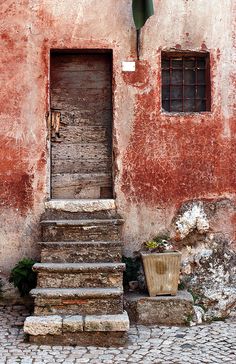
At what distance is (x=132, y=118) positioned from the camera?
6582mm

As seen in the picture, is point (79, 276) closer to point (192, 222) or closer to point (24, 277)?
point (24, 277)

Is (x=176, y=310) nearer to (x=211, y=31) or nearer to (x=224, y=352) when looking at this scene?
(x=224, y=352)

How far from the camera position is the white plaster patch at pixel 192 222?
6465mm

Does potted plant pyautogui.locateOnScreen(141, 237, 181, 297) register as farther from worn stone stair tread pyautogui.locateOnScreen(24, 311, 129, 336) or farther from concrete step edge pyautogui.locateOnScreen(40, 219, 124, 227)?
worn stone stair tread pyautogui.locateOnScreen(24, 311, 129, 336)

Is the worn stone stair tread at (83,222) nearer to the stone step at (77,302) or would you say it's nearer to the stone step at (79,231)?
the stone step at (79,231)

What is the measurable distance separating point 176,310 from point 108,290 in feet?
3.05

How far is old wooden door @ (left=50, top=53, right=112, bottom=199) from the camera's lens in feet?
22.6

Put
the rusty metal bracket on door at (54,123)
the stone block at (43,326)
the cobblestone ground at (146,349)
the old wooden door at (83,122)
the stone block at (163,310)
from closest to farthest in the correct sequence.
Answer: the cobblestone ground at (146,349) < the stone block at (43,326) < the stone block at (163,310) < the rusty metal bracket on door at (54,123) < the old wooden door at (83,122)

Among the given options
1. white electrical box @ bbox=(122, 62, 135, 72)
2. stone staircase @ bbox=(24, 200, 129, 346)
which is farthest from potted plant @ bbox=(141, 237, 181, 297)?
white electrical box @ bbox=(122, 62, 135, 72)

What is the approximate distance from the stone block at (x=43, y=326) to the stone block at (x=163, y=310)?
1120 mm

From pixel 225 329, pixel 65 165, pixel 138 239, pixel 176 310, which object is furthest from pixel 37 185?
pixel 225 329

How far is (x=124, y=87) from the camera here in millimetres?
6590

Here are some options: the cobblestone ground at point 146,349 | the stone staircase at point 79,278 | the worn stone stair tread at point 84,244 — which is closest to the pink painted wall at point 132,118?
the stone staircase at point 79,278

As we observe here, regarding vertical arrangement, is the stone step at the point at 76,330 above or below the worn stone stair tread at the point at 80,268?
→ below
